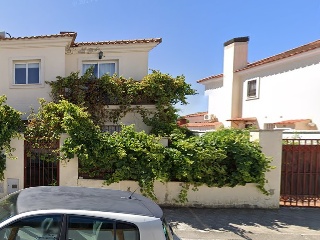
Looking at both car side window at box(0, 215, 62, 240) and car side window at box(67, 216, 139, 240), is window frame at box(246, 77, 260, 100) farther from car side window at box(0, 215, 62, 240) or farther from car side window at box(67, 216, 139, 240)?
car side window at box(0, 215, 62, 240)

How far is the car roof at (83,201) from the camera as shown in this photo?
237 centimetres

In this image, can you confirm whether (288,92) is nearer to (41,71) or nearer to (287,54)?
(287,54)

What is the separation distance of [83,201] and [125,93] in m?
6.77

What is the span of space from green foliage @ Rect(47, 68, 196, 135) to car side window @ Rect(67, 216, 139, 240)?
6.43 metres

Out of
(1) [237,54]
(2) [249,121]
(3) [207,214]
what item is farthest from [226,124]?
(3) [207,214]

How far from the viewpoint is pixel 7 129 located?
6246mm

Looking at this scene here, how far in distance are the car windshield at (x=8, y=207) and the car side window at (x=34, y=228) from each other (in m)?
0.14

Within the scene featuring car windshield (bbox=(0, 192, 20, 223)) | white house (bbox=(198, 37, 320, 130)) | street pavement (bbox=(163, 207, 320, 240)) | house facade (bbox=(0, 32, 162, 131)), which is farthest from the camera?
white house (bbox=(198, 37, 320, 130))

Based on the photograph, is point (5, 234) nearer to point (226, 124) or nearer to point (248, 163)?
point (248, 163)

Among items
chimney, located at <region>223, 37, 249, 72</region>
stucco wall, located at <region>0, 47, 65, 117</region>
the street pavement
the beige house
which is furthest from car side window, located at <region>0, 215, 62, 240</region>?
chimney, located at <region>223, 37, 249, 72</region>

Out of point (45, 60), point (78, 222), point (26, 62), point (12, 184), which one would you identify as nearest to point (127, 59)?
point (45, 60)

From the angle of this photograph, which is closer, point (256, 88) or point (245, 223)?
point (245, 223)

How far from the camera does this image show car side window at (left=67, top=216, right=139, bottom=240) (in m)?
2.22

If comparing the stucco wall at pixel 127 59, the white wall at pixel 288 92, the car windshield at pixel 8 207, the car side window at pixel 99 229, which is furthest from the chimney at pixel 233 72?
the car windshield at pixel 8 207
